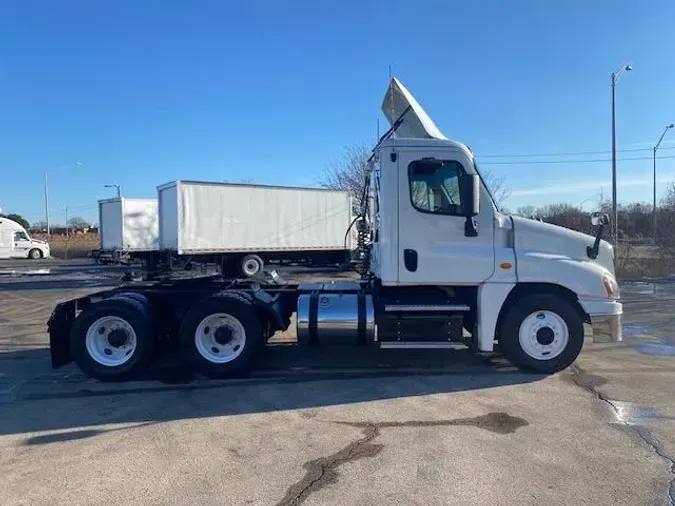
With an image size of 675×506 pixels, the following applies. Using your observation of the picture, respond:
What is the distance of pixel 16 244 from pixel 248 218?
1114 inches

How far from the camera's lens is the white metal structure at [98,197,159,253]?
26.8 m

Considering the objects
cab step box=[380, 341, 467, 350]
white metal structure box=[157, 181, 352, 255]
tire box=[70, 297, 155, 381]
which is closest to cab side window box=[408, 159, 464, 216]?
cab step box=[380, 341, 467, 350]

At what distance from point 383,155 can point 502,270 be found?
84.1 inches

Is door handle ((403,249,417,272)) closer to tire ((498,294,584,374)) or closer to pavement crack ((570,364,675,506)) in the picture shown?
tire ((498,294,584,374))

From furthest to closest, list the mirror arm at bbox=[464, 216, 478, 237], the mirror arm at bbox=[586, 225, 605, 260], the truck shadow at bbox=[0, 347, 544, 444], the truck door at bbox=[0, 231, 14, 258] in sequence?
the truck door at bbox=[0, 231, 14, 258] < the mirror arm at bbox=[586, 225, 605, 260] < the mirror arm at bbox=[464, 216, 478, 237] < the truck shadow at bbox=[0, 347, 544, 444]

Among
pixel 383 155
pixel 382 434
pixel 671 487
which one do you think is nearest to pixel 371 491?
pixel 382 434

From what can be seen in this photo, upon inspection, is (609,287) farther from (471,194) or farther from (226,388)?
(226,388)

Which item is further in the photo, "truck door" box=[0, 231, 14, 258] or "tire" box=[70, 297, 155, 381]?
"truck door" box=[0, 231, 14, 258]

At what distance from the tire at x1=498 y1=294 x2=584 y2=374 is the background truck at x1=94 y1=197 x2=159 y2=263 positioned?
21.9 m

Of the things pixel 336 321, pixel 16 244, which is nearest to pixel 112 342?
pixel 336 321

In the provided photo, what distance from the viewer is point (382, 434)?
5.20m

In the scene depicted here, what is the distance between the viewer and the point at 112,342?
7.36 meters

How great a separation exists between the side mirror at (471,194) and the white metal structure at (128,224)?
22246mm

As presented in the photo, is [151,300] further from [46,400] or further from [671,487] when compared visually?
[671,487]
